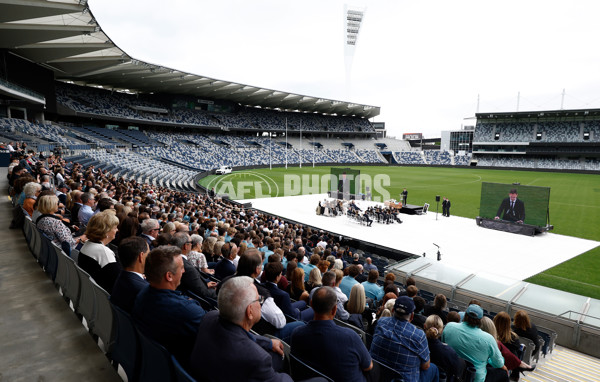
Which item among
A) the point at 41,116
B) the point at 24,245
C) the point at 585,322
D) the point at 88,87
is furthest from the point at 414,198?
the point at 88,87

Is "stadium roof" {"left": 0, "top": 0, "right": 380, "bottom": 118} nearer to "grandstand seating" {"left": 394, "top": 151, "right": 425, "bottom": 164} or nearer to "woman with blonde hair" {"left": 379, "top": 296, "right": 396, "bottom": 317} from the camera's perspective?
"grandstand seating" {"left": 394, "top": 151, "right": 425, "bottom": 164}

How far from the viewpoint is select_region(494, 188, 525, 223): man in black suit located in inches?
787

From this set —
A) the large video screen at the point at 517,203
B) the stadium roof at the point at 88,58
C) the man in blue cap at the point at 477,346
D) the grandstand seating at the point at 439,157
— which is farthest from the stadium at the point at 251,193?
the man in blue cap at the point at 477,346

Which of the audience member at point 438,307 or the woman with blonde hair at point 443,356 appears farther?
the audience member at point 438,307

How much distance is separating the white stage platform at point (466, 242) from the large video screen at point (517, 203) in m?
1.18

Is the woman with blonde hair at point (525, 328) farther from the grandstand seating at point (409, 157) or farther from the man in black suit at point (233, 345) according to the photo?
the grandstand seating at point (409, 157)

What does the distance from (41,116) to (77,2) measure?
29.9 metres

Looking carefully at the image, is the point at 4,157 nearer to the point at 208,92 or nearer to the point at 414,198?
the point at 414,198

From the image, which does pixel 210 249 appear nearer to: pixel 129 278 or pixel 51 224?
pixel 51 224

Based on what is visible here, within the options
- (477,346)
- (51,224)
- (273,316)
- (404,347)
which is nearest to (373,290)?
(477,346)

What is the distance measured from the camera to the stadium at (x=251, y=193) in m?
4.31

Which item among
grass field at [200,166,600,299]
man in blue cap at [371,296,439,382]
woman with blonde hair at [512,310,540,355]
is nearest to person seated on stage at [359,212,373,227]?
grass field at [200,166,600,299]

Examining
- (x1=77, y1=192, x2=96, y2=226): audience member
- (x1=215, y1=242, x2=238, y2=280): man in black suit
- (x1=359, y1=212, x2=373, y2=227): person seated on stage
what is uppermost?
(x1=77, y1=192, x2=96, y2=226): audience member

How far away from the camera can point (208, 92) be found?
6556cm
